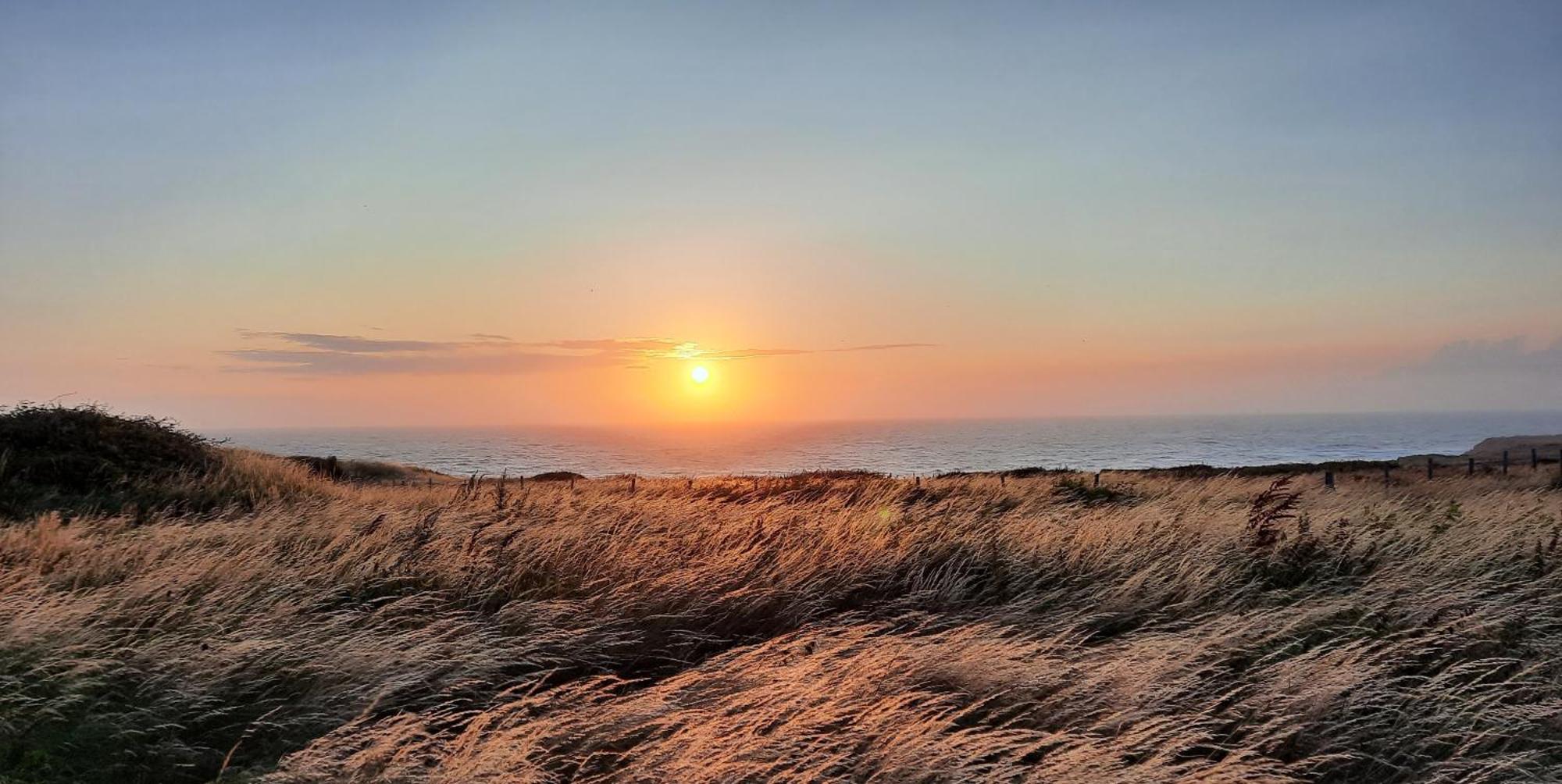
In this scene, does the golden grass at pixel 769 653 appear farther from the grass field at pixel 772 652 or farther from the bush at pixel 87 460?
the bush at pixel 87 460

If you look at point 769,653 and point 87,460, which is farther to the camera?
point 87,460

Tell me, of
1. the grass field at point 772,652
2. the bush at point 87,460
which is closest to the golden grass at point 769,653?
the grass field at point 772,652

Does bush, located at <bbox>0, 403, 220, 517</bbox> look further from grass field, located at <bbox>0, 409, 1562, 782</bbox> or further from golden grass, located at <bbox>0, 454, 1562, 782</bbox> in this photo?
golden grass, located at <bbox>0, 454, 1562, 782</bbox>

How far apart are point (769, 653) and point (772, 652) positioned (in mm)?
35

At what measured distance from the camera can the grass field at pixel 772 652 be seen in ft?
14.4

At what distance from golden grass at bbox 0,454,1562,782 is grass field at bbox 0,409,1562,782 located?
3 cm

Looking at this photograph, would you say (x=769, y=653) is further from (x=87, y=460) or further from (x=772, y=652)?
(x=87, y=460)

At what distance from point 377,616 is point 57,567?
3383 mm

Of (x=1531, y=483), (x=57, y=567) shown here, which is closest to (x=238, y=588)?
(x=57, y=567)

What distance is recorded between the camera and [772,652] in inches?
239

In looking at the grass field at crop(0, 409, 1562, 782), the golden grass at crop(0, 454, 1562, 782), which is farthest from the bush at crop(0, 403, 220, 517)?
the golden grass at crop(0, 454, 1562, 782)

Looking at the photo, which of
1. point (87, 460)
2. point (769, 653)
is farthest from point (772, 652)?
point (87, 460)

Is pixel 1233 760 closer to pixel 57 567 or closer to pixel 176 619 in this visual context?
pixel 176 619

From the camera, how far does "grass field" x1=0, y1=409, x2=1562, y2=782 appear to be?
4.40m
